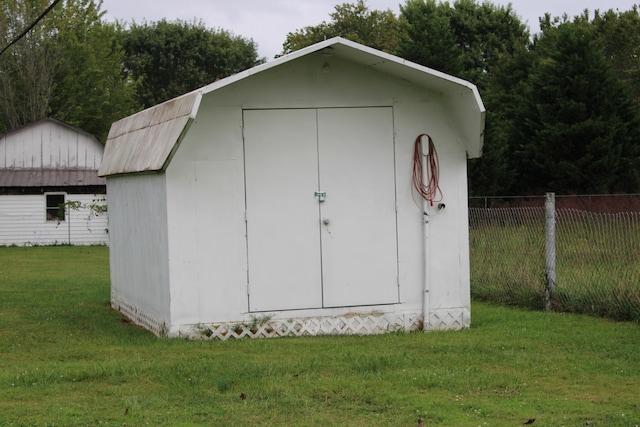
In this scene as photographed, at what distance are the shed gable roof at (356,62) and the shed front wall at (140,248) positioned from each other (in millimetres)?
369

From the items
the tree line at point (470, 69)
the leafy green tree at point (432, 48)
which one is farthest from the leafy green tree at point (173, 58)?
the leafy green tree at point (432, 48)

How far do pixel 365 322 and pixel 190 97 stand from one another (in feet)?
11.0

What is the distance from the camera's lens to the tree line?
101ft

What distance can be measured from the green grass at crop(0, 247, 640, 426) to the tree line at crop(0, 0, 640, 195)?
10672 millimetres

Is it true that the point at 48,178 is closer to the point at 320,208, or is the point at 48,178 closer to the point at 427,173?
the point at 320,208

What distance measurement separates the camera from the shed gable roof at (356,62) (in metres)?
10.9

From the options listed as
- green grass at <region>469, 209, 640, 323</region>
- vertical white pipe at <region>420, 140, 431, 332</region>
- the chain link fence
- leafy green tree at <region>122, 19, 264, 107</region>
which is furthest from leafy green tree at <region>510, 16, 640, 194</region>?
leafy green tree at <region>122, 19, 264, 107</region>

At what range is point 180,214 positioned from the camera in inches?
438

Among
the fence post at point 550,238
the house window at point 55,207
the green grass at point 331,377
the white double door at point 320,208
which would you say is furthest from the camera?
the house window at point 55,207

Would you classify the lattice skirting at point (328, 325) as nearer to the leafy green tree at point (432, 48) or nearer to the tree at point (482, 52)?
the tree at point (482, 52)

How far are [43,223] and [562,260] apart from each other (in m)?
28.1

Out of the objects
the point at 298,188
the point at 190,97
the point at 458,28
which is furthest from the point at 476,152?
the point at 458,28

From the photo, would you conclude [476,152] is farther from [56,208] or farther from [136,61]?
[136,61]

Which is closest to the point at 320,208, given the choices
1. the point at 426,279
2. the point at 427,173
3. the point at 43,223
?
the point at 427,173
